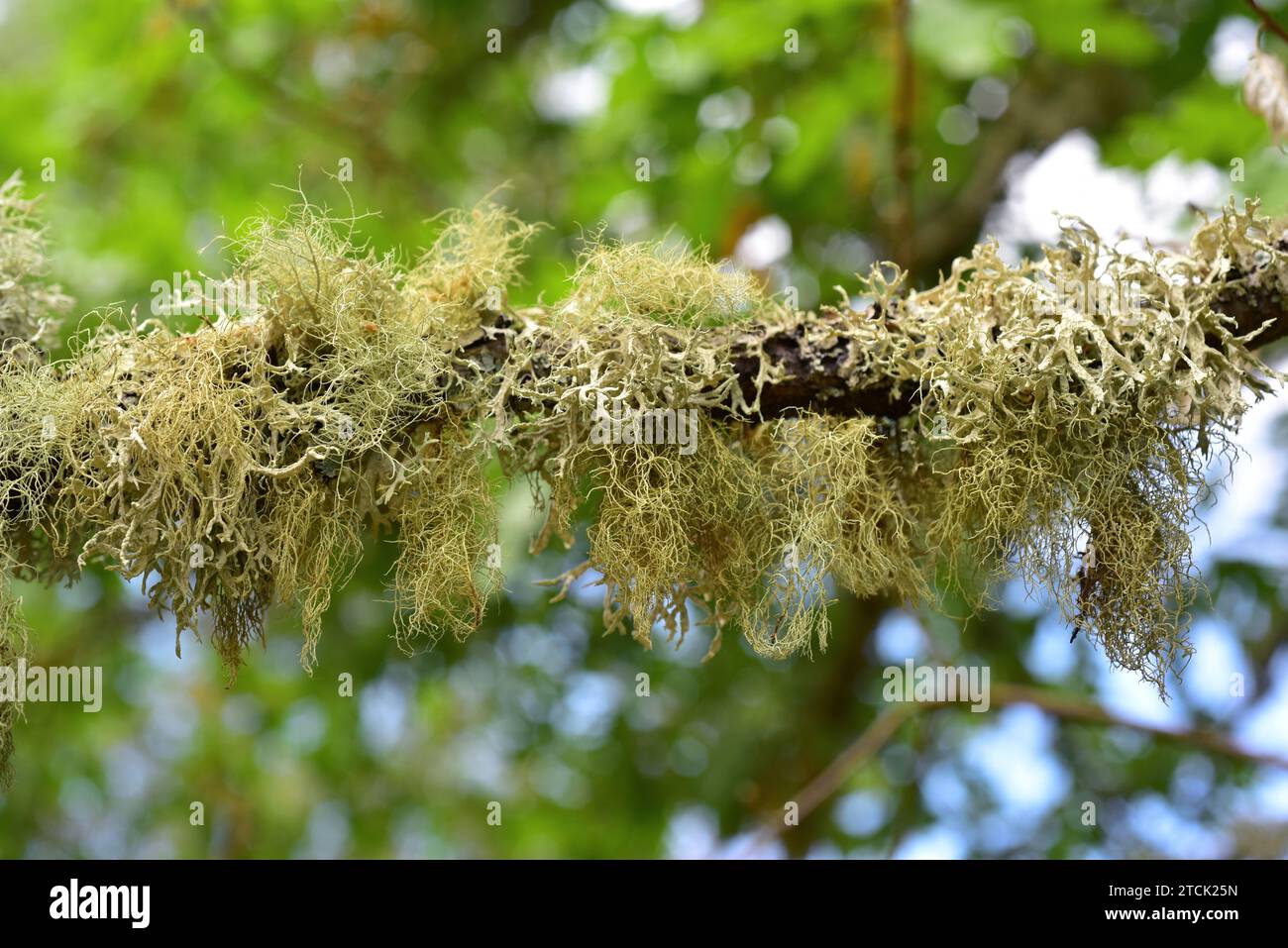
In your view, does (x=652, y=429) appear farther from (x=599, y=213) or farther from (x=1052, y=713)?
(x=599, y=213)

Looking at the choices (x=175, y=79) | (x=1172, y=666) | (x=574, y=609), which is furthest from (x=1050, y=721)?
(x=175, y=79)

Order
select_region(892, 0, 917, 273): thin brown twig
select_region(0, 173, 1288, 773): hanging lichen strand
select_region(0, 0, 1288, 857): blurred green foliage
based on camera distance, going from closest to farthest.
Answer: select_region(0, 173, 1288, 773): hanging lichen strand → select_region(892, 0, 917, 273): thin brown twig → select_region(0, 0, 1288, 857): blurred green foliage

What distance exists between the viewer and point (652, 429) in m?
1.28

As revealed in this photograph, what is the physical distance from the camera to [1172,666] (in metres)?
1.35

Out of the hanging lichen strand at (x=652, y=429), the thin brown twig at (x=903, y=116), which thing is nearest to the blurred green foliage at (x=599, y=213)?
the thin brown twig at (x=903, y=116)

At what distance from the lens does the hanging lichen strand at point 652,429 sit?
1.26 m

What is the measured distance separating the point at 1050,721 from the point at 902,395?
2.52 meters

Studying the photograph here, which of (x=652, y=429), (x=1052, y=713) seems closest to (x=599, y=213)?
(x=1052, y=713)

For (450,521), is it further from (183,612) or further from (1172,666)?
(1172,666)

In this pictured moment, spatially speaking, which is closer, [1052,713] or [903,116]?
Answer: [903,116]

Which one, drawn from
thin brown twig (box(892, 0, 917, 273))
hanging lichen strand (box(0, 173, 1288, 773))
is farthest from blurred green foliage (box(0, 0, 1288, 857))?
hanging lichen strand (box(0, 173, 1288, 773))

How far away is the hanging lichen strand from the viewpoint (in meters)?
1.26

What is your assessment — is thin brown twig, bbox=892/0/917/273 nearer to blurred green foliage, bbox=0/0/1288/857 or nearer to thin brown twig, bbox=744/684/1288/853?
blurred green foliage, bbox=0/0/1288/857

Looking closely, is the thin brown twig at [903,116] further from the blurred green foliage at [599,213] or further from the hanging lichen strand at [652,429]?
the hanging lichen strand at [652,429]
